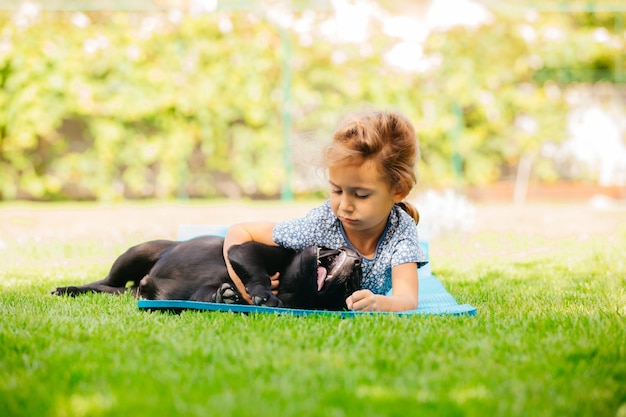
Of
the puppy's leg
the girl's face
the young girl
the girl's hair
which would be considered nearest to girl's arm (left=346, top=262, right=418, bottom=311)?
the young girl

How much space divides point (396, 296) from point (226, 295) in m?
0.68

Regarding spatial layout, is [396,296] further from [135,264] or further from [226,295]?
[135,264]

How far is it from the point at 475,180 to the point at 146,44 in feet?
17.2

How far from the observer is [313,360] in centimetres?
199

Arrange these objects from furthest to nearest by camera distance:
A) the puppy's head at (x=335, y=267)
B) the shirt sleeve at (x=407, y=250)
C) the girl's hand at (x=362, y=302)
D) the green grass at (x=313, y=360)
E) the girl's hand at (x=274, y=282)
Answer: the girl's hand at (x=274, y=282) < the shirt sleeve at (x=407, y=250) < the puppy's head at (x=335, y=267) < the girl's hand at (x=362, y=302) < the green grass at (x=313, y=360)

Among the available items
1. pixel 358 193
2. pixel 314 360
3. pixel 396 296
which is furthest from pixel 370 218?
pixel 314 360

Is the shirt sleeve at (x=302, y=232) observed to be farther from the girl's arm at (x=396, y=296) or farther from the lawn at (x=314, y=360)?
the lawn at (x=314, y=360)

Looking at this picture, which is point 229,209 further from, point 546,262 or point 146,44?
point 546,262

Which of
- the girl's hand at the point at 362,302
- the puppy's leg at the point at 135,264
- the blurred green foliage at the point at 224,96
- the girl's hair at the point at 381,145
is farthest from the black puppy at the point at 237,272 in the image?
the blurred green foliage at the point at 224,96

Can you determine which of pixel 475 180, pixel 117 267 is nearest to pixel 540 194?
pixel 475 180

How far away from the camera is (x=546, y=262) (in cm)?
461

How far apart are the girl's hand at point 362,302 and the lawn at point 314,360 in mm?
102

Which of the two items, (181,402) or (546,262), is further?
(546,262)

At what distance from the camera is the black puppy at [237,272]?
279 cm
